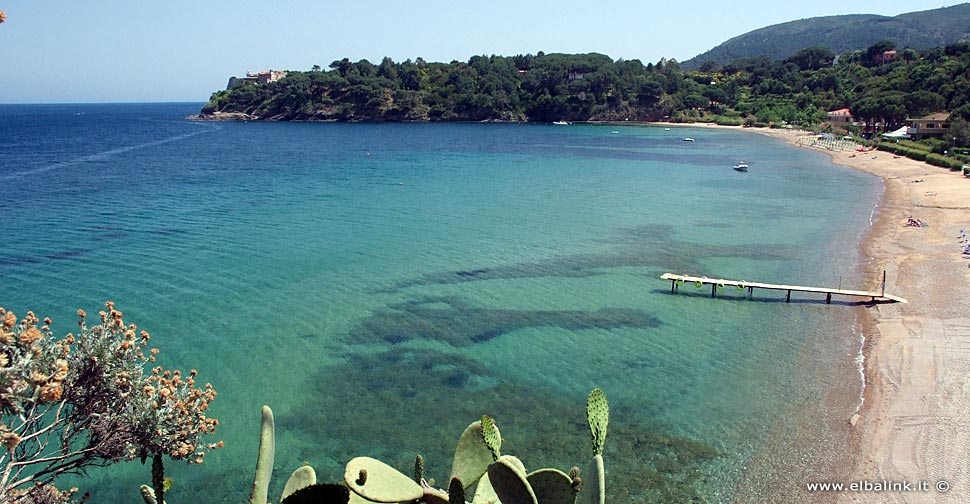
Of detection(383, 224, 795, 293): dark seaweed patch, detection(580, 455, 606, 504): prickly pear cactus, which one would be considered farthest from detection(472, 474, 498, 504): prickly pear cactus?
detection(383, 224, 795, 293): dark seaweed patch

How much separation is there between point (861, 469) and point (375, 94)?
17142 centimetres

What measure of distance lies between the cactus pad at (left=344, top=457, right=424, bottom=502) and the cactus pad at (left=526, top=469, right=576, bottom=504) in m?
1.28

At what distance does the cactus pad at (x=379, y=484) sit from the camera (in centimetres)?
694

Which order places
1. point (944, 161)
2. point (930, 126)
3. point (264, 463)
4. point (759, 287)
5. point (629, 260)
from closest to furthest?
1. point (264, 463)
2. point (759, 287)
3. point (629, 260)
4. point (944, 161)
5. point (930, 126)

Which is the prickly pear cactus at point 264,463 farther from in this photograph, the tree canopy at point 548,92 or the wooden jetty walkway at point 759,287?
the tree canopy at point 548,92

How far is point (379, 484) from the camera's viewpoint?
7.18m

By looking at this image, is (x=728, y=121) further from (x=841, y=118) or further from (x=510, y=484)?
(x=510, y=484)

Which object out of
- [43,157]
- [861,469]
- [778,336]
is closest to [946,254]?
[778,336]

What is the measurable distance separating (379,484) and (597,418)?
253cm

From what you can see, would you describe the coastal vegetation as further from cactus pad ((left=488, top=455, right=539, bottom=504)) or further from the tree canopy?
cactus pad ((left=488, top=455, right=539, bottom=504))

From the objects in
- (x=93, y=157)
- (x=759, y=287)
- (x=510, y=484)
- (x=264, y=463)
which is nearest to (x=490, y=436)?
(x=510, y=484)

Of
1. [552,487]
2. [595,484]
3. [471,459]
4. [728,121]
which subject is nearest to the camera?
[595,484]

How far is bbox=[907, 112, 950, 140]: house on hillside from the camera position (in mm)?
86044

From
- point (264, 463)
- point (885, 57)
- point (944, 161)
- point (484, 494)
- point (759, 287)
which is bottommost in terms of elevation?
point (759, 287)
